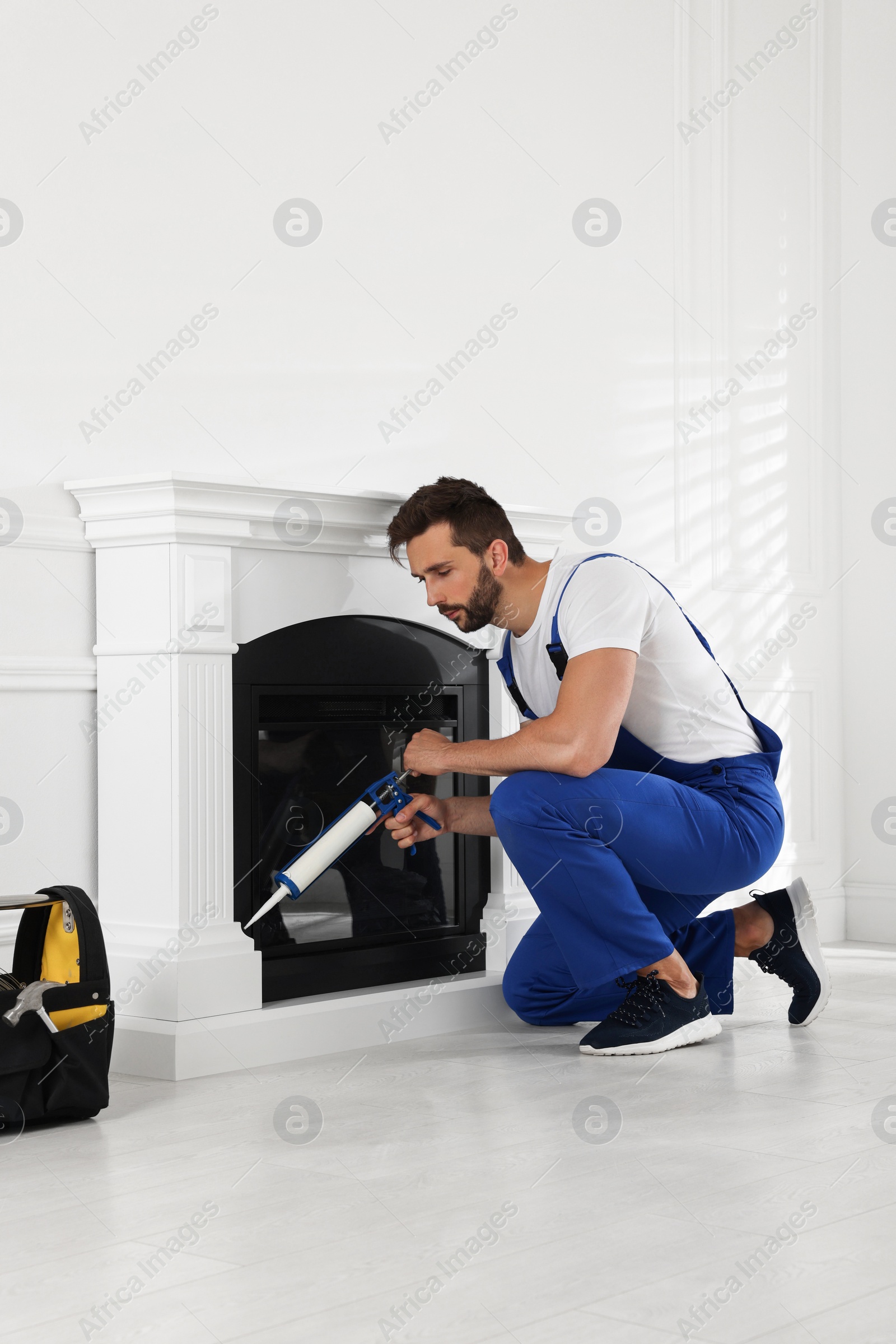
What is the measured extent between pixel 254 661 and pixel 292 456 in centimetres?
63

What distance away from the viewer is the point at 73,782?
9.53 feet

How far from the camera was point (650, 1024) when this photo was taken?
9.25 feet

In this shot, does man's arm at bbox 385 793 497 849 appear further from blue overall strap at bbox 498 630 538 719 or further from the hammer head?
the hammer head

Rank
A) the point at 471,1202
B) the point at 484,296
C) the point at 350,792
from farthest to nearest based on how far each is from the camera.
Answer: the point at 484,296 → the point at 350,792 → the point at 471,1202

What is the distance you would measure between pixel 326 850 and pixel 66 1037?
60 cm

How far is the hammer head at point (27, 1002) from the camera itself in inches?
90.4

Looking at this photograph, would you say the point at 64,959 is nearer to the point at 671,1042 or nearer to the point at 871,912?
the point at 671,1042

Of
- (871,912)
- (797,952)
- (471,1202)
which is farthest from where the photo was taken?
(871,912)

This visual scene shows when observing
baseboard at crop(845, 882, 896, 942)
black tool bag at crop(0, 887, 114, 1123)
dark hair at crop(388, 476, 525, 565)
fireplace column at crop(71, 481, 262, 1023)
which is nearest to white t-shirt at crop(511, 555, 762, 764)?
dark hair at crop(388, 476, 525, 565)

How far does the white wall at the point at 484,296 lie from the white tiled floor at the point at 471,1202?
0.87 m

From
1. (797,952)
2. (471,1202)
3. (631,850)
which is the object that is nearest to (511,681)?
(631,850)

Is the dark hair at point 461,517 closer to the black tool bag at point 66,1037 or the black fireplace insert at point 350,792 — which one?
the black fireplace insert at point 350,792

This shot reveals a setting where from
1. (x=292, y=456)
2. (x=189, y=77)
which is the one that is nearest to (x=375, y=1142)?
(x=292, y=456)

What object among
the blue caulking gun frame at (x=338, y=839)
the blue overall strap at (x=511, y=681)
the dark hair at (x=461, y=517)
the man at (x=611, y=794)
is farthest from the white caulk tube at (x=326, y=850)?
the dark hair at (x=461, y=517)
